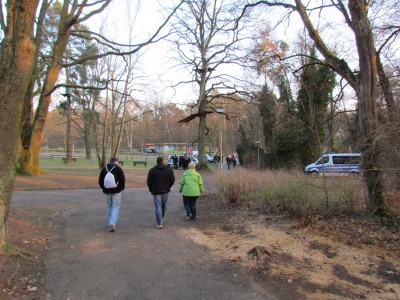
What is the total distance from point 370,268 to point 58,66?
19762 millimetres

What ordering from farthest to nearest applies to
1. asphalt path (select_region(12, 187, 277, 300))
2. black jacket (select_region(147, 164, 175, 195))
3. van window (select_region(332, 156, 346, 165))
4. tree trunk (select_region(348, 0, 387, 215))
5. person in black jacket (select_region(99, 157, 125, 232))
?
van window (select_region(332, 156, 346, 165)) < black jacket (select_region(147, 164, 175, 195)) < person in black jacket (select_region(99, 157, 125, 232)) < tree trunk (select_region(348, 0, 387, 215)) < asphalt path (select_region(12, 187, 277, 300))

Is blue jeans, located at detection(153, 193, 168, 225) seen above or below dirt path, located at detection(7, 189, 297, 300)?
above

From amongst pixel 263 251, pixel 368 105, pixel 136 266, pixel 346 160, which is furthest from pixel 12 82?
pixel 346 160

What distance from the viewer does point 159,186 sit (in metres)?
8.29

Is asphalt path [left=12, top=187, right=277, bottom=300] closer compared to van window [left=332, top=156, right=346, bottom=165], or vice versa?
asphalt path [left=12, top=187, right=277, bottom=300]

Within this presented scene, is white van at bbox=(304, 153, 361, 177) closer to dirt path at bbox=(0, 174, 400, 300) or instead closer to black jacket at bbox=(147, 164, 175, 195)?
dirt path at bbox=(0, 174, 400, 300)

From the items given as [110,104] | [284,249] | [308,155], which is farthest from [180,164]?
[284,249]

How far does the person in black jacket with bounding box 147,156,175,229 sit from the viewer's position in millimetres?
8195

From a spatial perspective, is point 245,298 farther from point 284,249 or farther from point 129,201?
point 129,201

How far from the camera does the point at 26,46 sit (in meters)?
5.76

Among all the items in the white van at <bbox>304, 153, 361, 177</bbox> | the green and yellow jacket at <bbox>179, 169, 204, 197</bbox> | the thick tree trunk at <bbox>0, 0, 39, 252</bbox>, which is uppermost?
the thick tree trunk at <bbox>0, 0, 39, 252</bbox>

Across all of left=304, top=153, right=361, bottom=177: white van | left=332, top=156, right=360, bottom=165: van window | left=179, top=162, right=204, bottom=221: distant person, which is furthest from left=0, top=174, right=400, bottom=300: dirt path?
left=332, top=156, right=360, bottom=165: van window

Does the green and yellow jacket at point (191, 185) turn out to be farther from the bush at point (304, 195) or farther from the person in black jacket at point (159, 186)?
the bush at point (304, 195)

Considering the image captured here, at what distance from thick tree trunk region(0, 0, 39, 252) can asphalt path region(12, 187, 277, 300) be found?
133 cm
